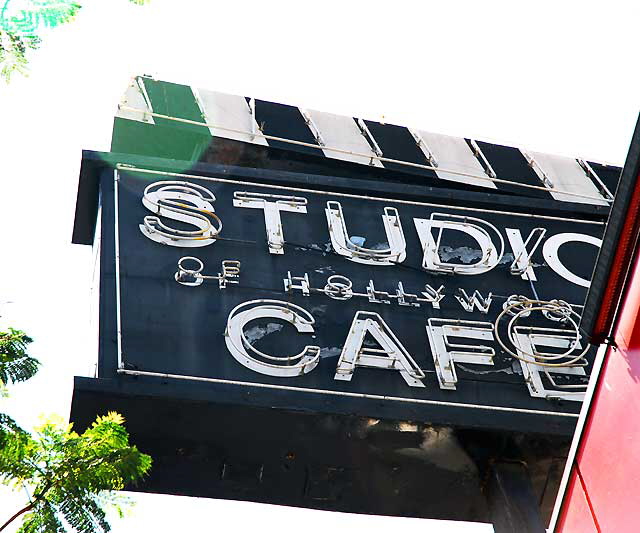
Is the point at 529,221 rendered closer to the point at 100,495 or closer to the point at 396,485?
the point at 396,485

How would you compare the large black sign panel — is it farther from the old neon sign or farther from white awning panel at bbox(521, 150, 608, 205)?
white awning panel at bbox(521, 150, 608, 205)

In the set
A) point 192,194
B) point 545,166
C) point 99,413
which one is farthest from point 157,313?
point 545,166

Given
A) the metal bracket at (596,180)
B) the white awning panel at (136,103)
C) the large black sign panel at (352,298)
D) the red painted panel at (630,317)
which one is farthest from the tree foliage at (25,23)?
the metal bracket at (596,180)

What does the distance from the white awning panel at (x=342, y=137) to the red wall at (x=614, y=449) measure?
12.0 m

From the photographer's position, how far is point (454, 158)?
75.1 ft

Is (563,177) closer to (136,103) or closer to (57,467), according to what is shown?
(136,103)

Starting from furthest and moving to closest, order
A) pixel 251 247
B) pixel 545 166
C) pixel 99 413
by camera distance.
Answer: pixel 545 166 → pixel 251 247 → pixel 99 413

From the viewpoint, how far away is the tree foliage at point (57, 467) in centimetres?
922

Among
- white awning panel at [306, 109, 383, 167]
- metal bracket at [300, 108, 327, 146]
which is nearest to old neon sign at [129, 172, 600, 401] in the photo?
white awning panel at [306, 109, 383, 167]

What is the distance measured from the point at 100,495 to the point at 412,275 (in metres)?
8.92

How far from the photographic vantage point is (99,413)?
570 inches

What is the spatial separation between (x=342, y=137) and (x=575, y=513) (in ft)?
42.9

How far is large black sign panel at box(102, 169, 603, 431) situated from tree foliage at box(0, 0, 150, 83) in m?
5.92

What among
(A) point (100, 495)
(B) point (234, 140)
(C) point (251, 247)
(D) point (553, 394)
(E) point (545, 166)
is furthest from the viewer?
(E) point (545, 166)
